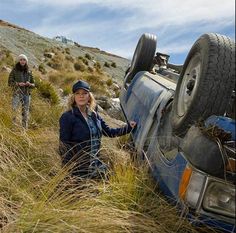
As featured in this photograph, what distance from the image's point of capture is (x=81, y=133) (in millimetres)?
4391

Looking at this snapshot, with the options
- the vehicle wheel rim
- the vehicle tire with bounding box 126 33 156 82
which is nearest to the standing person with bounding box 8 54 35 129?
the vehicle tire with bounding box 126 33 156 82

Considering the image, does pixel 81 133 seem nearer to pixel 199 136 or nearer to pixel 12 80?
pixel 199 136

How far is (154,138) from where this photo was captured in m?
3.90

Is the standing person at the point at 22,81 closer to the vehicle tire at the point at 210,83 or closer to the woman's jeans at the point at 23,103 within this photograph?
the woman's jeans at the point at 23,103

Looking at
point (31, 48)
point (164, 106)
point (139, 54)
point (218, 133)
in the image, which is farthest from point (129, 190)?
point (31, 48)

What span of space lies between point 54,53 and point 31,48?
1.60m

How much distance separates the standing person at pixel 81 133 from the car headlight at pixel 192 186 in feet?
5.14

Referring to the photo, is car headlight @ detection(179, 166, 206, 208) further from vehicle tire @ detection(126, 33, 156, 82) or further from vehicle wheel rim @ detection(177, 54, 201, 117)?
vehicle tire @ detection(126, 33, 156, 82)

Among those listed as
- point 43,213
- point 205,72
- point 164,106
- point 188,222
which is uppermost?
point 205,72

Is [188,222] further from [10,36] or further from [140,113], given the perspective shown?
[10,36]

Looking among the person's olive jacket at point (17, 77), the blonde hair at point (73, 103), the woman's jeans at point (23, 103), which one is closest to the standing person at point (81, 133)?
the blonde hair at point (73, 103)

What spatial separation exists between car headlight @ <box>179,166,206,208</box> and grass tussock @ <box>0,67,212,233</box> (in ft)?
1.35

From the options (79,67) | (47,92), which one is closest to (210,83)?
(47,92)

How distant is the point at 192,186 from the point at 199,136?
267mm
